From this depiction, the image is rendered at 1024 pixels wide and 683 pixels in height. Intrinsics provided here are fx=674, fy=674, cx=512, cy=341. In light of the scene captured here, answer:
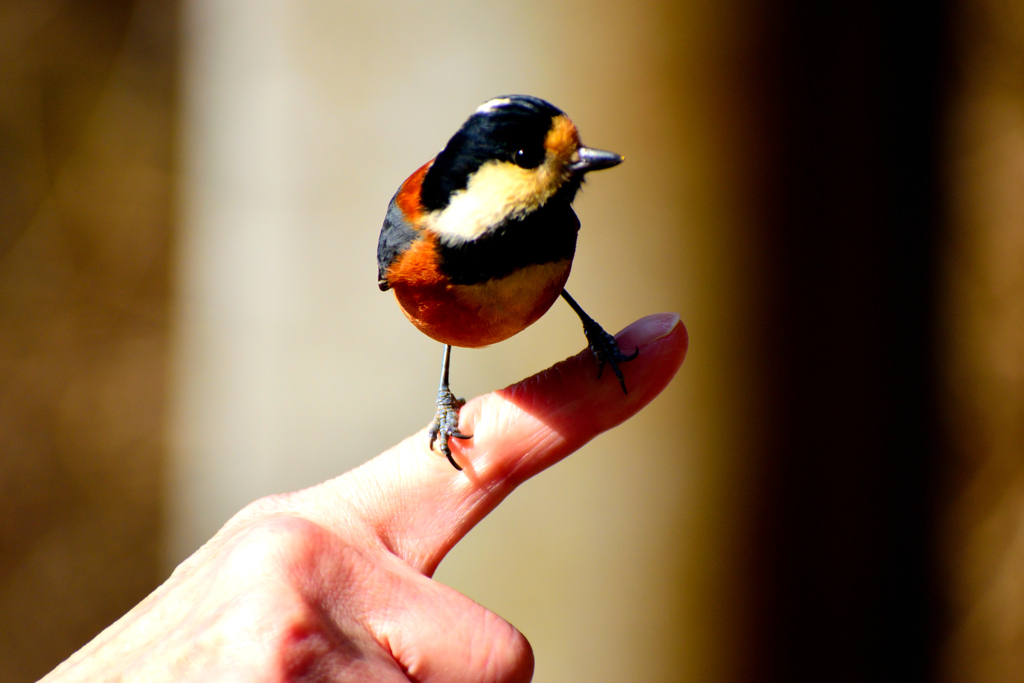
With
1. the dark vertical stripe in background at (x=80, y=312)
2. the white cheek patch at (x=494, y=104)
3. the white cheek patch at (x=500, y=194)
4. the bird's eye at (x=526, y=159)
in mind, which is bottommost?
the dark vertical stripe in background at (x=80, y=312)

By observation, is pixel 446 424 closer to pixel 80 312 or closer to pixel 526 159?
pixel 526 159

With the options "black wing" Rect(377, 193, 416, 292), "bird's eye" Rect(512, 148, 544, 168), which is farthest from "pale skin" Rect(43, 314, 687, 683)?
"bird's eye" Rect(512, 148, 544, 168)

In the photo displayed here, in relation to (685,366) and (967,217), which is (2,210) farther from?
(967,217)

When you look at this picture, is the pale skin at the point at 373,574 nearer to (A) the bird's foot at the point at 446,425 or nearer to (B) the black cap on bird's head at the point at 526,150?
(A) the bird's foot at the point at 446,425

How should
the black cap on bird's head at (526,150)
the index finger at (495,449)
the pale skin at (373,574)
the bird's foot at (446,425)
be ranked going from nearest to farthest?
the pale skin at (373,574) < the black cap on bird's head at (526,150) < the index finger at (495,449) < the bird's foot at (446,425)

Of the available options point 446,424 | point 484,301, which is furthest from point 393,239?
point 446,424

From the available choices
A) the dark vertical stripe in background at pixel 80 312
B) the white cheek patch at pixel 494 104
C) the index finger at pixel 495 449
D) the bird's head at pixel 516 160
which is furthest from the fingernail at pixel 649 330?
the dark vertical stripe in background at pixel 80 312

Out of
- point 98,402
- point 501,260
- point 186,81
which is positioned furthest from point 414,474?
point 186,81
